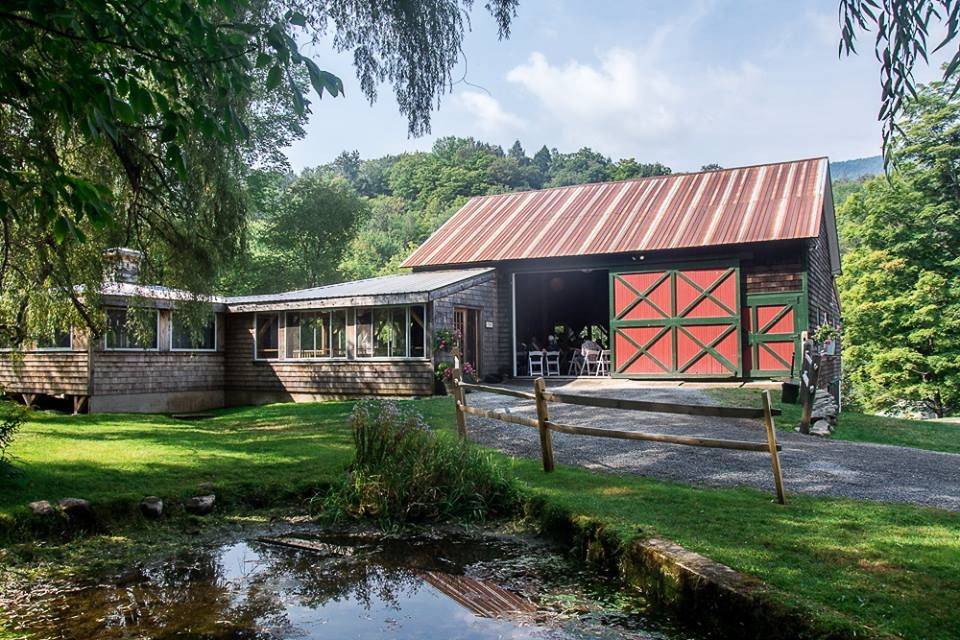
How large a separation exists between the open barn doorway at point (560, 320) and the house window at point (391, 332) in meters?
3.20

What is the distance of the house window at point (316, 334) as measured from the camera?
1662 cm

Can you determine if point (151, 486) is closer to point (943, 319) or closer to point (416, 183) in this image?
point (943, 319)

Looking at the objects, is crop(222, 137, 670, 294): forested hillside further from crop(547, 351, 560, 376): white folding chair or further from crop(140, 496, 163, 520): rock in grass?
crop(140, 496, 163, 520): rock in grass

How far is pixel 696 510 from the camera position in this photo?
532 centimetres

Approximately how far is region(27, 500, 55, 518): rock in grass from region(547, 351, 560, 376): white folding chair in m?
13.4

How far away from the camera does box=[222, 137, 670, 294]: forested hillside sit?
32.1m

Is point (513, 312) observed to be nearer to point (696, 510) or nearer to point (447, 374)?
point (447, 374)

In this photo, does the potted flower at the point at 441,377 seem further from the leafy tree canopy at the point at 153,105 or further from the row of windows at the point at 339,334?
the leafy tree canopy at the point at 153,105

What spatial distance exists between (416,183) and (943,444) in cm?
5901

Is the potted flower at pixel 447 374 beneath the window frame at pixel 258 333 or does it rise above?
beneath

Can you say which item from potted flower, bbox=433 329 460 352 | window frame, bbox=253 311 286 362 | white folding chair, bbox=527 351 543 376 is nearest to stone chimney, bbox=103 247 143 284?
potted flower, bbox=433 329 460 352

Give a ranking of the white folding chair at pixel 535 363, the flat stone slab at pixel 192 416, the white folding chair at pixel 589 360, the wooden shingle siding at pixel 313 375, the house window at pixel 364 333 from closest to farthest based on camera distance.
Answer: the wooden shingle siding at pixel 313 375 < the flat stone slab at pixel 192 416 < the house window at pixel 364 333 < the white folding chair at pixel 535 363 < the white folding chair at pixel 589 360

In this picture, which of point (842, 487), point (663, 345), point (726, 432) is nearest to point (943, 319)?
point (663, 345)

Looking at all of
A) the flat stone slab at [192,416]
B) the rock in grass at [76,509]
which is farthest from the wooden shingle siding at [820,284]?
the rock in grass at [76,509]
